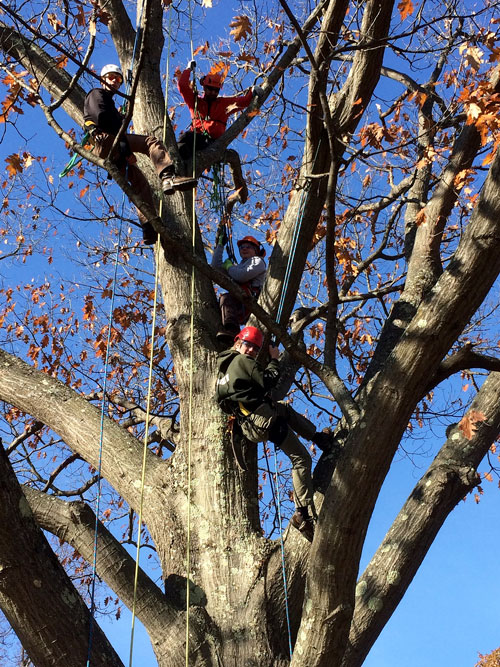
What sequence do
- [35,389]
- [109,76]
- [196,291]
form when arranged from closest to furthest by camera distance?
[35,389] < [196,291] < [109,76]

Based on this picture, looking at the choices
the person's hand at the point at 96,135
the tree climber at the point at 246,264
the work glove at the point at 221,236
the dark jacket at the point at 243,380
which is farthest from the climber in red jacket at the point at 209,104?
the dark jacket at the point at 243,380

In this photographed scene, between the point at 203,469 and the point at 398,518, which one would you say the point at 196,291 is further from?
the point at 398,518

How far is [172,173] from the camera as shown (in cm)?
461

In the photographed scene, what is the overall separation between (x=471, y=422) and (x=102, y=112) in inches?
118

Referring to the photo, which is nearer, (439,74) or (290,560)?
(290,560)

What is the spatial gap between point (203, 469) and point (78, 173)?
4.36 m

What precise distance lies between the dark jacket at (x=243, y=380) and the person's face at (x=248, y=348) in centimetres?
3

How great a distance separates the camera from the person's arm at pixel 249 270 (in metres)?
5.53

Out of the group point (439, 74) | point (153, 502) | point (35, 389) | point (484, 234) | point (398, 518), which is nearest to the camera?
point (484, 234)

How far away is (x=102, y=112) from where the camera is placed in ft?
15.0

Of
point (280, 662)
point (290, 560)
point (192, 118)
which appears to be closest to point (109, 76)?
point (192, 118)

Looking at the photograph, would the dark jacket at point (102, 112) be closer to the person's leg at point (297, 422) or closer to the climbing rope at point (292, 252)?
the climbing rope at point (292, 252)

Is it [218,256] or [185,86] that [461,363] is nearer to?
[218,256]

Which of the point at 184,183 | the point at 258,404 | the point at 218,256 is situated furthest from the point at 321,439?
the point at 218,256
